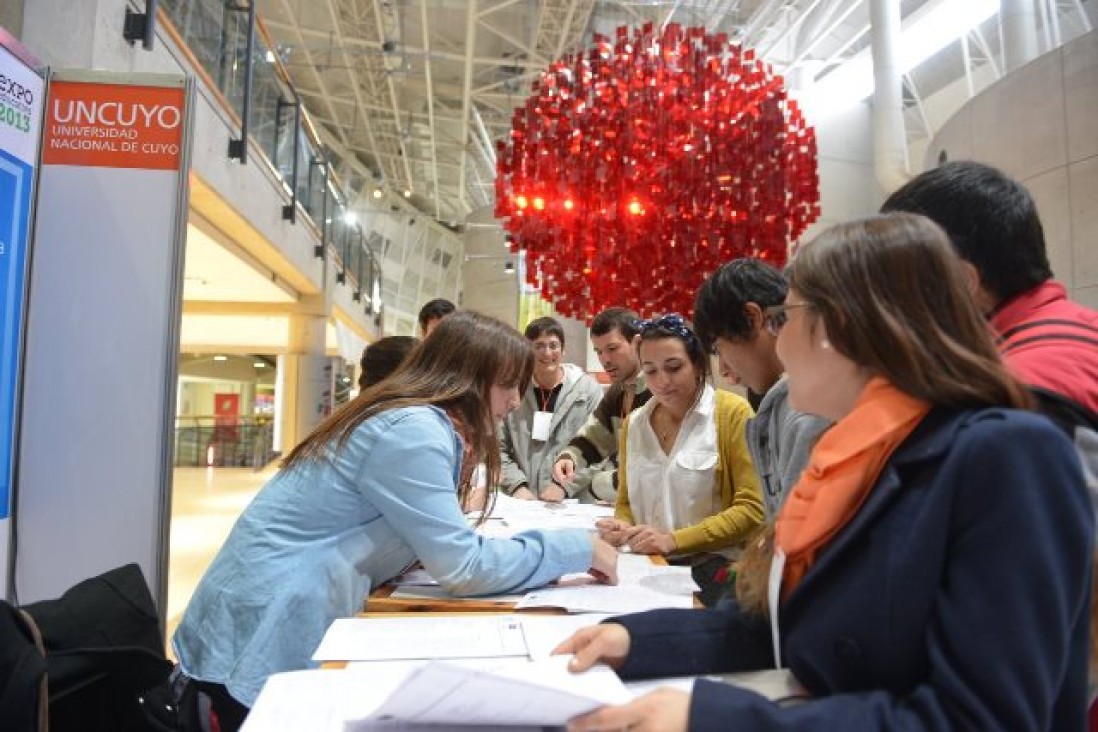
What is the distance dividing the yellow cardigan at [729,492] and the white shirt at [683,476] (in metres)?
0.03

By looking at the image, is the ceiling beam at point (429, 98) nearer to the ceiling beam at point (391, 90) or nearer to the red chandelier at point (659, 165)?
the ceiling beam at point (391, 90)

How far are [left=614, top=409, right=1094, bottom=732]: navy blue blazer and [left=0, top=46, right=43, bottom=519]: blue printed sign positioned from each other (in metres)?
2.32

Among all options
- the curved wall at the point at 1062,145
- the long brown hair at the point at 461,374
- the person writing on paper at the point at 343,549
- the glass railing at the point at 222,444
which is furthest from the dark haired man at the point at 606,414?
the glass railing at the point at 222,444

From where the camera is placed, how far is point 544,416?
327cm

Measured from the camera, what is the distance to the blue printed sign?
205 centimetres

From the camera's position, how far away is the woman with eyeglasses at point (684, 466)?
181cm

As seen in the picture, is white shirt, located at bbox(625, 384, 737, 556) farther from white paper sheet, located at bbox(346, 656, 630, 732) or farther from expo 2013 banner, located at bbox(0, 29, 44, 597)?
expo 2013 banner, located at bbox(0, 29, 44, 597)

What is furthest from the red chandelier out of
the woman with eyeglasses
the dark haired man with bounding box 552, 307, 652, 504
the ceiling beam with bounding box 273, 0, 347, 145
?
the ceiling beam with bounding box 273, 0, 347, 145

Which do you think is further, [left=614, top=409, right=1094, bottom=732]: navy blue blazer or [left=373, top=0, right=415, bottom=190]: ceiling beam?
[left=373, top=0, right=415, bottom=190]: ceiling beam

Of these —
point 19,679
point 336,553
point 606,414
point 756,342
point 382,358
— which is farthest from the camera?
point 606,414

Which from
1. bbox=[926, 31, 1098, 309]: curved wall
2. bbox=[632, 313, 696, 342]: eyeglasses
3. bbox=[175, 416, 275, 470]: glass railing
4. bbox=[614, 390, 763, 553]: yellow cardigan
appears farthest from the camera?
→ bbox=[175, 416, 275, 470]: glass railing

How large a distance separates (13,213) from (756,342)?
7.16ft

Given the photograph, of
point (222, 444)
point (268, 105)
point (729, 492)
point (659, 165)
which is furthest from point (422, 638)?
point (222, 444)

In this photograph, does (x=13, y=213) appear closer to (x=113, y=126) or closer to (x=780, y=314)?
(x=113, y=126)
